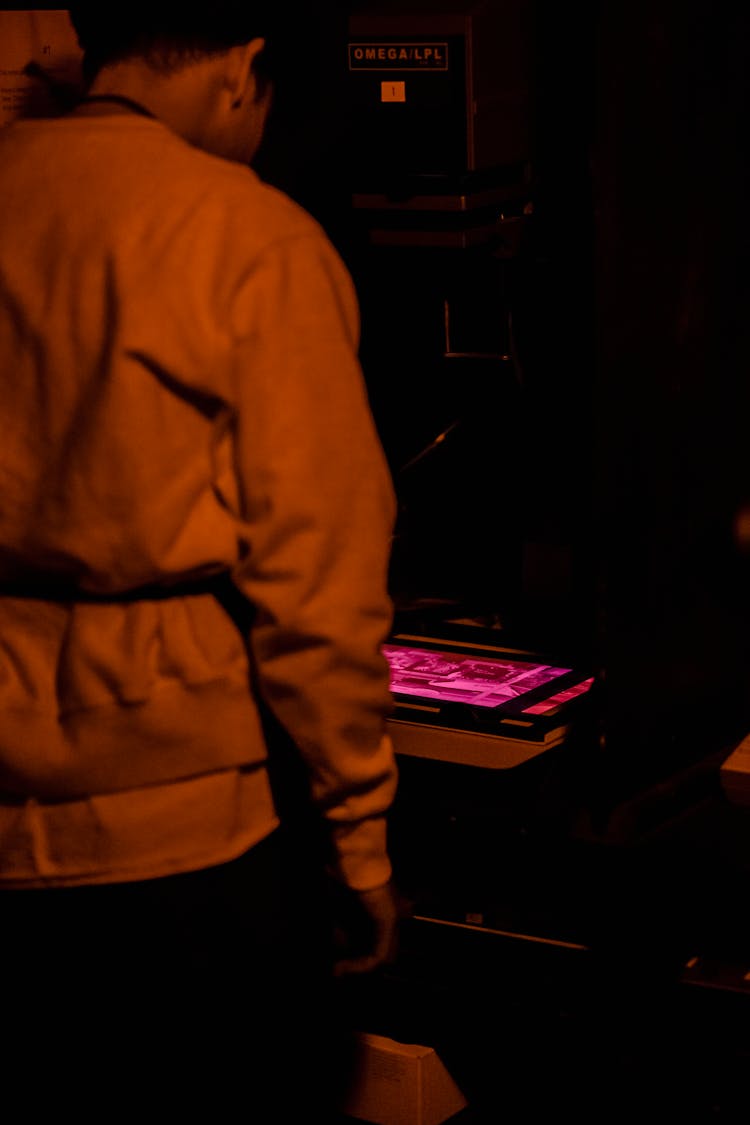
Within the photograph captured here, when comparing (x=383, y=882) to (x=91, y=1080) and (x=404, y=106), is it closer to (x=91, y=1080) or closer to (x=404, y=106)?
(x=91, y=1080)

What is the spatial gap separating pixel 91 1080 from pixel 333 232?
1378 millimetres

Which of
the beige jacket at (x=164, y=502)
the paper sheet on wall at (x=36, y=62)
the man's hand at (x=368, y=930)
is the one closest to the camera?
the beige jacket at (x=164, y=502)

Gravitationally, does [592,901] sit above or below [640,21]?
below

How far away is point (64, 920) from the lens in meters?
1.28

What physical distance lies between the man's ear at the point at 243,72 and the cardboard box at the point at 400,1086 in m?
1.19

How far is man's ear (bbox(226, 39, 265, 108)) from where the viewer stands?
1.30m

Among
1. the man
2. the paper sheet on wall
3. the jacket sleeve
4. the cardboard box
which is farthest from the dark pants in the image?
the paper sheet on wall

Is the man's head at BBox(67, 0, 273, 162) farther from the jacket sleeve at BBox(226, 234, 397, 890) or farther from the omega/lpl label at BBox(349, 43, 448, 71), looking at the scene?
the omega/lpl label at BBox(349, 43, 448, 71)

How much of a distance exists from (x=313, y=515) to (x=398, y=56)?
99cm

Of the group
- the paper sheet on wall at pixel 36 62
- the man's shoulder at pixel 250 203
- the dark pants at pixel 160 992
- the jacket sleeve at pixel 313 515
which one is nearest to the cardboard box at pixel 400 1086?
the dark pants at pixel 160 992

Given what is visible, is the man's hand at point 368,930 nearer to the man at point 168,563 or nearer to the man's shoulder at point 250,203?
the man at point 168,563

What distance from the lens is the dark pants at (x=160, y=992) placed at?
49.9 inches

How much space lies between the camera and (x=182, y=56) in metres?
1.28

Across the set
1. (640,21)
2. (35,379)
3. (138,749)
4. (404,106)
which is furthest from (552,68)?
(138,749)
